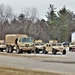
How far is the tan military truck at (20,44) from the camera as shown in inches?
1980

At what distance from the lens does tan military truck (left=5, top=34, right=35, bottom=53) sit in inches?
1980

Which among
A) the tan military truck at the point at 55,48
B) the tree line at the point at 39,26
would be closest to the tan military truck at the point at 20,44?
the tan military truck at the point at 55,48

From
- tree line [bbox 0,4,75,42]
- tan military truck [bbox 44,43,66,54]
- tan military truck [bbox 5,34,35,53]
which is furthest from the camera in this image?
tree line [bbox 0,4,75,42]

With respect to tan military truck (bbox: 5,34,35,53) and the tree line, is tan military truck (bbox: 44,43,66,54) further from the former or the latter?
the tree line

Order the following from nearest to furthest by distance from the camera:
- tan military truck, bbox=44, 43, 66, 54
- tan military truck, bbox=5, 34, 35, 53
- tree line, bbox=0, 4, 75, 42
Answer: tan military truck, bbox=44, 43, 66, 54
tan military truck, bbox=5, 34, 35, 53
tree line, bbox=0, 4, 75, 42

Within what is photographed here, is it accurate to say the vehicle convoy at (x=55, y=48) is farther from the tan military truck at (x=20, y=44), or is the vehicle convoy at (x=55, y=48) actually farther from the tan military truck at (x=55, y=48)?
the tan military truck at (x=20, y=44)

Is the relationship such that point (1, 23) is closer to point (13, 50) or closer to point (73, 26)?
point (73, 26)

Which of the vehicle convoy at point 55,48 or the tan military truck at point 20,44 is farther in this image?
the tan military truck at point 20,44

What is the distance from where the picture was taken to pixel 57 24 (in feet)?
446

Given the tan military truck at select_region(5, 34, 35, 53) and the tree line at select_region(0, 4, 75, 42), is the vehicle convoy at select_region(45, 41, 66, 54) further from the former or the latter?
the tree line at select_region(0, 4, 75, 42)

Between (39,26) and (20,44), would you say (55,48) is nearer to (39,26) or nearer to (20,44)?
(20,44)

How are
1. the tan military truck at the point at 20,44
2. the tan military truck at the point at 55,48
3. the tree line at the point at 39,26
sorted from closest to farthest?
the tan military truck at the point at 55,48 < the tan military truck at the point at 20,44 < the tree line at the point at 39,26

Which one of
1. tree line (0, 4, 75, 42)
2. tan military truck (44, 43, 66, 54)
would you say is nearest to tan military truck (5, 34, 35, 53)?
tan military truck (44, 43, 66, 54)

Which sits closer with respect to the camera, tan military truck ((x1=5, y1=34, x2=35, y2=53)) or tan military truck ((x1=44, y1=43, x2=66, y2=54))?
tan military truck ((x1=44, y1=43, x2=66, y2=54))
